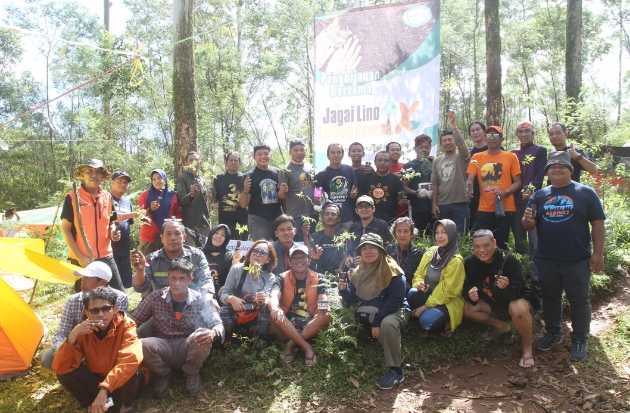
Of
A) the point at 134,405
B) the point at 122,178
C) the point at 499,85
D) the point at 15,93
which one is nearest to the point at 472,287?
the point at 134,405

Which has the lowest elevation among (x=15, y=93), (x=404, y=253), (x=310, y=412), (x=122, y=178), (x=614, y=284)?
(x=310, y=412)

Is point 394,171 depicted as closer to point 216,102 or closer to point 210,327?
point 210,327

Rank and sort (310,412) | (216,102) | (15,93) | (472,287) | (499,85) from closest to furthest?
(310,412)
(472,287)
(499,85)
(216,102)
(15,93)

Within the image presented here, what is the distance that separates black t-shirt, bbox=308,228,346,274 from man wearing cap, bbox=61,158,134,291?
90.9 inches

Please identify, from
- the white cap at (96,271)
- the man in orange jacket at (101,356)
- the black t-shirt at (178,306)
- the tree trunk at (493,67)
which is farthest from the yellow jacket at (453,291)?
the tree trunk at (493,67)

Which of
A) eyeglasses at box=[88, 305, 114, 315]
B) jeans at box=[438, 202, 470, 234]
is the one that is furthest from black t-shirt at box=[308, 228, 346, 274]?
eyeglasses at box=[88, 305, 114, 315]

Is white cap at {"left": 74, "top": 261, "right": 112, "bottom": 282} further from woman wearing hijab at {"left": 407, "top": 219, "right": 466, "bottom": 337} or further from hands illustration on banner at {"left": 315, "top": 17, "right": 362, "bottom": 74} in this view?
hands illustration on banner at {"left": 315, "top": 17, "right": 362, "bottom": 74}

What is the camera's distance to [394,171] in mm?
6434

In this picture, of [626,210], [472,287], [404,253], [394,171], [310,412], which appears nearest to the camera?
[310,412]

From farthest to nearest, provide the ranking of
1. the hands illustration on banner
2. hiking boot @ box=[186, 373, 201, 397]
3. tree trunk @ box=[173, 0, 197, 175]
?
1. tree trunk @ box=[173, 0, 197, 175]
2. the hands illustration on banner
3. hiking boot @ box=[186, 373, 201, 397]

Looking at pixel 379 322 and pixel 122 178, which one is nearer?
pixel 379 322

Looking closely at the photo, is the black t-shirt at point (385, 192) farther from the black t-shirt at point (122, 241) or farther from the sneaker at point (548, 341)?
the black t-shirt at point (122, 241)

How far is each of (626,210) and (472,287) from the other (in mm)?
4849

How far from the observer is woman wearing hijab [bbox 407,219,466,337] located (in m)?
4.58
